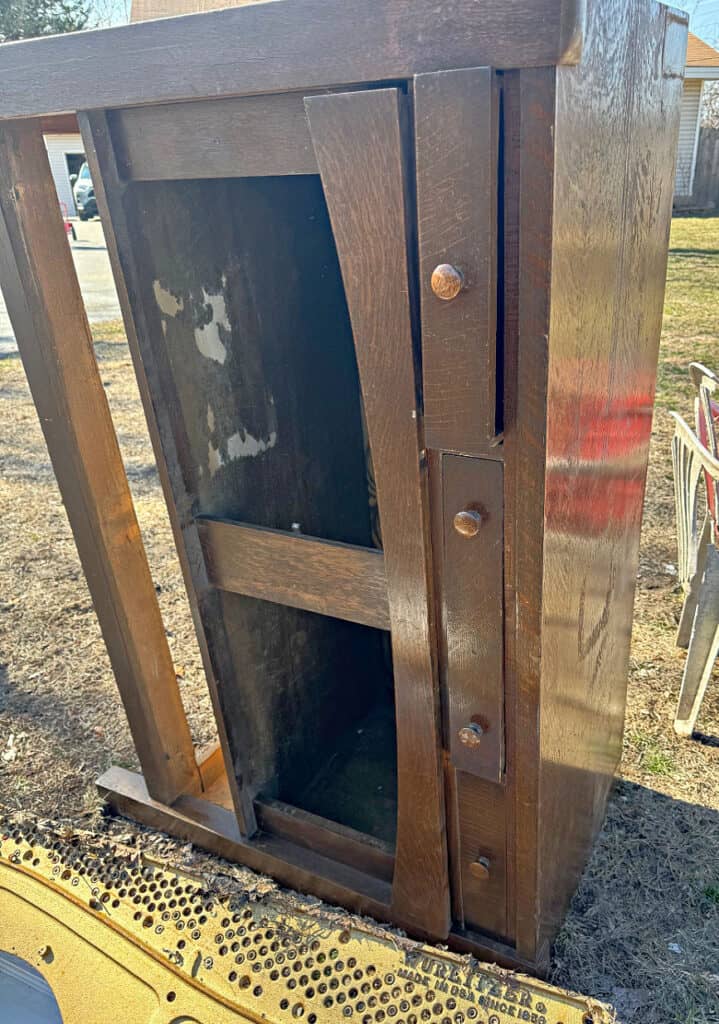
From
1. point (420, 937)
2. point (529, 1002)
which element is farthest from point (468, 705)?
point (420, 937)

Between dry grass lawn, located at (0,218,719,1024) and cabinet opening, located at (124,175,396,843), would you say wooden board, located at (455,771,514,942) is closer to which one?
dry grass lawn, located at (0,218,719,1024)

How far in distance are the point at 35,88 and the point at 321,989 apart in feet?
5.23

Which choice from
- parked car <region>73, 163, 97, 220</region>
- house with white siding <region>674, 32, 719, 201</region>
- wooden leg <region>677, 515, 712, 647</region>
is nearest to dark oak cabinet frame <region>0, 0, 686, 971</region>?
wooden leg <region>677, 515, 712, 647</region>

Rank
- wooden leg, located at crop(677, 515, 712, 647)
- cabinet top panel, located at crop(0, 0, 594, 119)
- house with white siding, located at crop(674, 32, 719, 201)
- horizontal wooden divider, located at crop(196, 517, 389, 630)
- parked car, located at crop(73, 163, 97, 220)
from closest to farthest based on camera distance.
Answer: cabinet top panel, located at crop(0, 0, 594, 119) → horizontal wooden divider, located at crop(196, 517, 389, 630) → wooden leg, located at crop(677, 515, 712, 647) → house with white siding, located at crop(674, 32, 719, 201) → parked car, located at crop(73, 163, 97, 220)

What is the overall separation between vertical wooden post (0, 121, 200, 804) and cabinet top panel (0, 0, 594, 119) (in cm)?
18

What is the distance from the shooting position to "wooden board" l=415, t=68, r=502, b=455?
881 millimetres

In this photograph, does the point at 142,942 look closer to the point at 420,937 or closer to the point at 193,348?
the point at 420,937

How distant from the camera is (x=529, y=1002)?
1298 mm

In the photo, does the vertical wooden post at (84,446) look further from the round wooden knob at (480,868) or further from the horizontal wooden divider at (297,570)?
the round wooden knob at (480,868)

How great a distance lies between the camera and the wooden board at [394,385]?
97 cm

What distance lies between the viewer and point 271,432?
167cm

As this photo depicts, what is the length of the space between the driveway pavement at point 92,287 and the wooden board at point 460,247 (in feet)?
16.0

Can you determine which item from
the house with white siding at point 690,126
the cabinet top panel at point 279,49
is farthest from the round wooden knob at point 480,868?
the house with white siding at point 690,126

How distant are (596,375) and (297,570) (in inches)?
24.4
